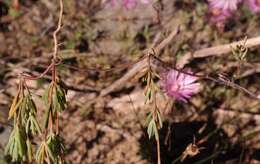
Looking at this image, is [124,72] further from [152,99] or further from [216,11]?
[152,99]

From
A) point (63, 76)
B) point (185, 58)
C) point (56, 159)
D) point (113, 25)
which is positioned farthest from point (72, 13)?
point (56, 159)

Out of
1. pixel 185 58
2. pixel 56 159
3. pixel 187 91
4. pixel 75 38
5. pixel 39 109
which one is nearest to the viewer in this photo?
Result: pixel 56 159

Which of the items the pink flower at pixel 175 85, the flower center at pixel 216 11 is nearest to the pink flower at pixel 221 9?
the flower center at pixel 216 11

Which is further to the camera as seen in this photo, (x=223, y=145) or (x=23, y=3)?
(x=23, y=3)

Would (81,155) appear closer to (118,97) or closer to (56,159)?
(118,97)

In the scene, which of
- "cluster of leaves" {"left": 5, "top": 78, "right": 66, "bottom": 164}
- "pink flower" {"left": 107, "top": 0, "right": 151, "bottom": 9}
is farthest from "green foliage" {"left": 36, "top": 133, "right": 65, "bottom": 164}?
"pink flower" {"left": 107, "top": 0, "right": 151, "bottom": 9}

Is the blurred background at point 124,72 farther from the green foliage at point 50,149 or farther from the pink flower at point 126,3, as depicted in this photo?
the green foliage at point 50,149
